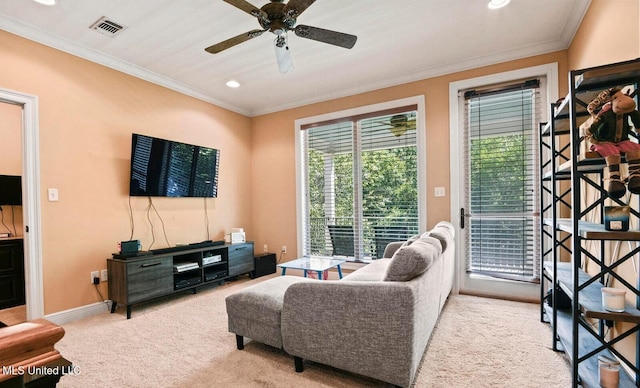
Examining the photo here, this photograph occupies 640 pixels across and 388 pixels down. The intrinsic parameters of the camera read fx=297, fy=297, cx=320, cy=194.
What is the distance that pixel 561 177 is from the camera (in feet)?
8.34

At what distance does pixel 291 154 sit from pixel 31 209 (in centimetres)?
307

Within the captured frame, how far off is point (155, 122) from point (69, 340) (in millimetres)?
2443

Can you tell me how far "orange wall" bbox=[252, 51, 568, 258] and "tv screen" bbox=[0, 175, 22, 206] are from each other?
2.94m

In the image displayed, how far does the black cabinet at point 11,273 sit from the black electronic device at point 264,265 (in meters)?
2.64

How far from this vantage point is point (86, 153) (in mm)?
3076

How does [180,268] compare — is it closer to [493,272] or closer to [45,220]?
[45,220]

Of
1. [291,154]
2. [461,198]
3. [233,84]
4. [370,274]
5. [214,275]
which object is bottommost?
[214,275]

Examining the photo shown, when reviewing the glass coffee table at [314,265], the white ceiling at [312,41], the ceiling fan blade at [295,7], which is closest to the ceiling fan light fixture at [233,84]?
the white ceiling at [312,41]

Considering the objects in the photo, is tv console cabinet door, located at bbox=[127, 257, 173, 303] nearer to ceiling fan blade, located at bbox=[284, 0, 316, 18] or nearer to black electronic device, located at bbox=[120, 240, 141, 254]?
black electronic device, located at bbox=[120, 240, 141, 254]

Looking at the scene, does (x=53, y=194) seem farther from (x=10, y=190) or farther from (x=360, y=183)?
(x=360, y=183)

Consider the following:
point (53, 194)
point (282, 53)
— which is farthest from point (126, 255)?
point (282, 53)

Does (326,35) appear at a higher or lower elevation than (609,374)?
higher

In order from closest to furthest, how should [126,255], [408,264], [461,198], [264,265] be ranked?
[408,264] < [126,255] < [461,198] < [264,265]

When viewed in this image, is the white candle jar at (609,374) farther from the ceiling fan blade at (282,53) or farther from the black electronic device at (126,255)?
the black electronic device at (126,255)
